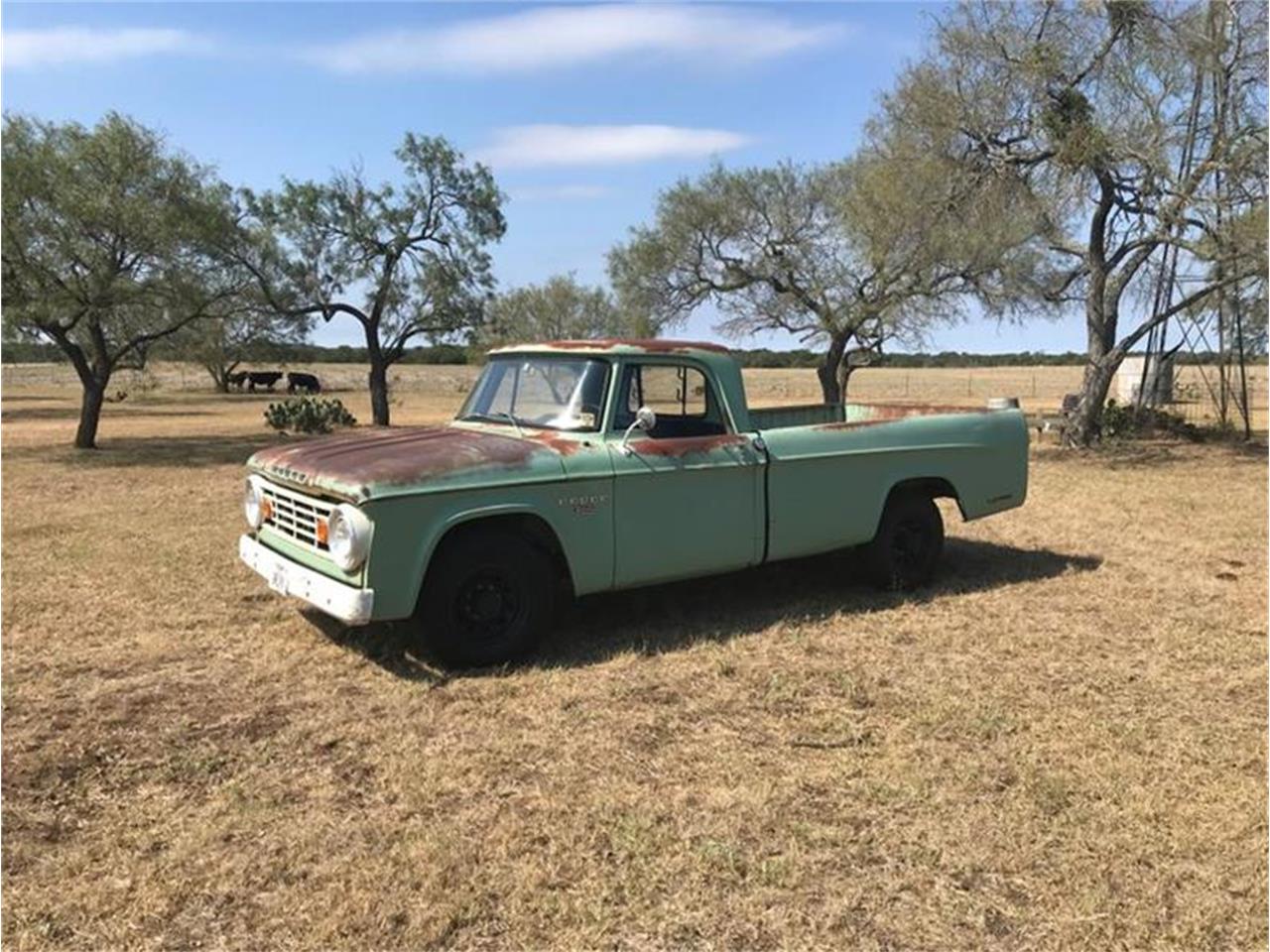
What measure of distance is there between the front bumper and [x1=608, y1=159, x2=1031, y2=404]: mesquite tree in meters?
15.1

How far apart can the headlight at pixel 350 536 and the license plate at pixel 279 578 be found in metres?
0.60

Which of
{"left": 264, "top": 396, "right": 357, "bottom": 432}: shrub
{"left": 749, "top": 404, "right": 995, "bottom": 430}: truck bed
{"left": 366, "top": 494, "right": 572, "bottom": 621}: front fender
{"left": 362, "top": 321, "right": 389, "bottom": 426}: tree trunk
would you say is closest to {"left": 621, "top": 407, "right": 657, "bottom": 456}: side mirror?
{"left": 366, "top": 494, "right": 572, "bottom": 621}: front fender

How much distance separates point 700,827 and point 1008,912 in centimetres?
99

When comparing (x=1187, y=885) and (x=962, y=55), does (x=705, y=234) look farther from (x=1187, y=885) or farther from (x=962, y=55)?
(x=1187, y=885)

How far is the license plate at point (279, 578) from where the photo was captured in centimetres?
→ 488

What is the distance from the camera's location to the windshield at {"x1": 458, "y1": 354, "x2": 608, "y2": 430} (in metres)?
5.34

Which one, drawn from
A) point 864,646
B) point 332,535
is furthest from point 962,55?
point 332,535

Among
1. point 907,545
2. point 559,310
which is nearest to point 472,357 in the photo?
point 559,310

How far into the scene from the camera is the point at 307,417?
24.4m

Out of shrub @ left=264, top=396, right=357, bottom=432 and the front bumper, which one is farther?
shrub @ left=264, top=396, right=357, bottom=432

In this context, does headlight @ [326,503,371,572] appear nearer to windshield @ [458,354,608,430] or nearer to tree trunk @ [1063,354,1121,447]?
windshield @ [458,354,608,430]

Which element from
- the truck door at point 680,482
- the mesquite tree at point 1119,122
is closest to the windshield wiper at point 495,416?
the truck door at point 680,482

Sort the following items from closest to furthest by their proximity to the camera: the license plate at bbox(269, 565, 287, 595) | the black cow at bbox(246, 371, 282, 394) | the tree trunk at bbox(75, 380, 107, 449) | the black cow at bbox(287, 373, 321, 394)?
1. the license plate at bbox(269, 565, 287, 595)
2. the tree trunk at bbox(75, 380, 107, 449)
3. the black cow at bbox(287, 373, 321, 394)
4. the black cow at bbox(246, 371, 282, 394)

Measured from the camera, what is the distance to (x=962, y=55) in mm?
15539
